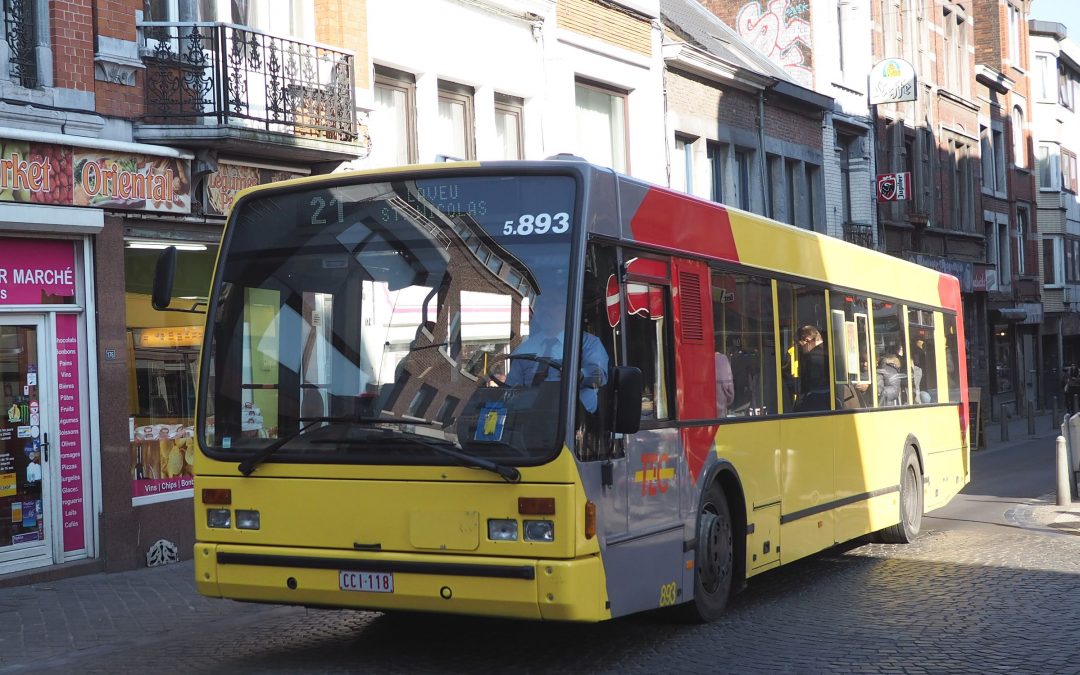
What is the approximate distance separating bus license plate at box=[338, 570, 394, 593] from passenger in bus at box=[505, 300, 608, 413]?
4.03 feet

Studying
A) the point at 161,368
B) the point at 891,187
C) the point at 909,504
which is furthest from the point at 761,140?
the point at 161,368

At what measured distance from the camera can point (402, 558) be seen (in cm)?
742

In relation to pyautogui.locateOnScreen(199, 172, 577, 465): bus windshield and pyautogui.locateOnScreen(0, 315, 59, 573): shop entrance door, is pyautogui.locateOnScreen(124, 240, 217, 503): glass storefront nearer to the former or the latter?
pyautogui.locateOnScreen(0, 315, 59, 573): shop entrance door

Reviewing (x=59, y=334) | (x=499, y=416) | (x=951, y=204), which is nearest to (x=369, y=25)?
(x=59, y=334)

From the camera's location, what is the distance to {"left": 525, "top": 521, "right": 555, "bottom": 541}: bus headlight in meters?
7.16

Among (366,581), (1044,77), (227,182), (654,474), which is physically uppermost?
(1044,77)

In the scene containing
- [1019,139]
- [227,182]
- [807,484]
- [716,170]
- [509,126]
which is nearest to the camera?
[807,484]

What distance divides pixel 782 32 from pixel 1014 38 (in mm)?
21604

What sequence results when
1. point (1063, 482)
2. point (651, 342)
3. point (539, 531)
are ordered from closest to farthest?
point (539, 531) < point (651, 342) < point (1063, 482)

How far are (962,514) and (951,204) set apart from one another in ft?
90.0

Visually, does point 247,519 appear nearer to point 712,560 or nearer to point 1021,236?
point 712,560

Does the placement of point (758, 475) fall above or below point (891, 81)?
below

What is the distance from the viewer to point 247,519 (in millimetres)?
7871

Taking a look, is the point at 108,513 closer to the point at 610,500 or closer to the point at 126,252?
the point at 126,252
